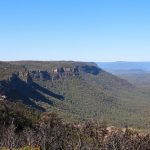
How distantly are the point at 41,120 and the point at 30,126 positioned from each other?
10312 mm

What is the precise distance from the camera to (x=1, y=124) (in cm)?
13188

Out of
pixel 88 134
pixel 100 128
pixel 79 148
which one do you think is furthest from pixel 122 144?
pixel 100 128

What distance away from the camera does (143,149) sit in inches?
4414

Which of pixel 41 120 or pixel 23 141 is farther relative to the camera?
pixel 41 120

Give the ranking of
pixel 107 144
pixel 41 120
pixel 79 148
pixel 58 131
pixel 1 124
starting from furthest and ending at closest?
pixel 41 120 → pixel 1 124 → pixel 58 131 → pixel 107 144 → pixel 79 148

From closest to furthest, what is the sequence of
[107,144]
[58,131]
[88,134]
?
[107,144] → [58,131] → [88,134]

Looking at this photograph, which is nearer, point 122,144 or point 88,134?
point 122,144

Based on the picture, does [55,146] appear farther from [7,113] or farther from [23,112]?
[23,112]

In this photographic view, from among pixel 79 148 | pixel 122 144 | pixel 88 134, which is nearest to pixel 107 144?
pixel 122 144

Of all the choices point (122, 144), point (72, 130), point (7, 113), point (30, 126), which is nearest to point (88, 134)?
point (72, 130)

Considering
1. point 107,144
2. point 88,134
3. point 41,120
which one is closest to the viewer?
point 107,144

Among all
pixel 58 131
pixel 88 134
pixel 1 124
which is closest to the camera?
pixel 58 131

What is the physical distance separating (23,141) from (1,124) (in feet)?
85.7

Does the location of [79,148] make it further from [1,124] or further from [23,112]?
[23,112]
